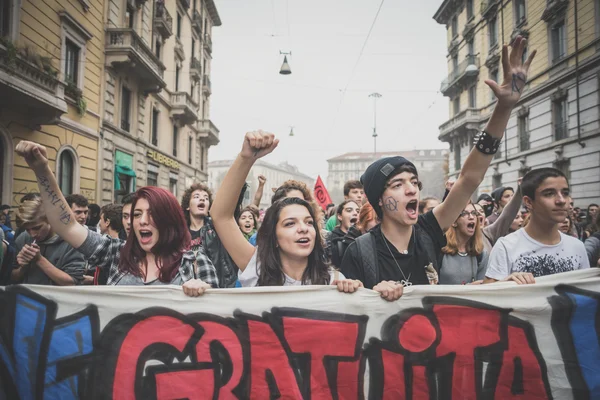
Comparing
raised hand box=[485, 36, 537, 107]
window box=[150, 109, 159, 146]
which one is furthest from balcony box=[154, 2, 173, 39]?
raised hand box=[485, 36, 537, 107]

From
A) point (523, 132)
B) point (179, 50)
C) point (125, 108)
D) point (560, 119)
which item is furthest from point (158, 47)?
point (560, 119)

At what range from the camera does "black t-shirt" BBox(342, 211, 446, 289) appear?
195cm

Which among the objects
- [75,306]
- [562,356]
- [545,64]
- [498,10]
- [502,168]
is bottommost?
[562,356]

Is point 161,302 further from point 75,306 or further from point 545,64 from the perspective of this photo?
point 545,64

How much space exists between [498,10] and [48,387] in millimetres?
23149

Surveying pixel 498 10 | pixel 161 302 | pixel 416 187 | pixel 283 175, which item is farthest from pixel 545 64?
pixel 283 175

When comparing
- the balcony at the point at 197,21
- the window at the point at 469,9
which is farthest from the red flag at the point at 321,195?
the window at the point at 469,9

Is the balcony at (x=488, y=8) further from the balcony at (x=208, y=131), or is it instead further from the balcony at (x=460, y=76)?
the balcony at (x=208, y=131)

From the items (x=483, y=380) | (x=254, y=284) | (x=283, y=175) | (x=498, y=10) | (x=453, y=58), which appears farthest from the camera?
(x=283, y=175)

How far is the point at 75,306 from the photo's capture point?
1924 millimetres

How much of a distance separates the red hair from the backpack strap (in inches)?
42.0

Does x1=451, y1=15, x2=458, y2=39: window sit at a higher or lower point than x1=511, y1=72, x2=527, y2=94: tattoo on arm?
higher

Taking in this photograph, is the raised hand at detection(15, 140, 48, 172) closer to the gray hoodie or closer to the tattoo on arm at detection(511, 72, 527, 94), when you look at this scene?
the gray hoodie

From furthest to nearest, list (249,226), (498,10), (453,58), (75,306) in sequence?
1. (453,58)
2. (498,10)
3. (249,226)
4. (75,306)
